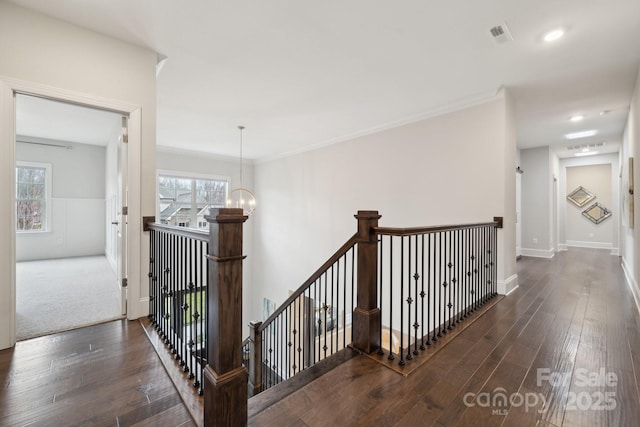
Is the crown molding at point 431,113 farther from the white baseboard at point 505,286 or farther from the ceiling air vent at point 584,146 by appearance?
the ceiling air vent at point 584,146

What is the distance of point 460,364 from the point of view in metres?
1.89

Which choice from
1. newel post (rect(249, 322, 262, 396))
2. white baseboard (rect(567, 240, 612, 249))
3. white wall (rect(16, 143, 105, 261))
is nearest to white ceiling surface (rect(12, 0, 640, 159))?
newel post (rect(249, 322, 262, 396))

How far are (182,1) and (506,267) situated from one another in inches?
170

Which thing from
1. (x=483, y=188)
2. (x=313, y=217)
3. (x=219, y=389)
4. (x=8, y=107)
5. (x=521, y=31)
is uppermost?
(x=521, y=31)

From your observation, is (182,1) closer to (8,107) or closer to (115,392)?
(8,107)

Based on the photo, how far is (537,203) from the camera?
623 centimetres

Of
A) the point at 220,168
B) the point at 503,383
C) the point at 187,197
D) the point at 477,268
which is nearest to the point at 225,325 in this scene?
the point at 503,383

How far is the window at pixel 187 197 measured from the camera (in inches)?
271

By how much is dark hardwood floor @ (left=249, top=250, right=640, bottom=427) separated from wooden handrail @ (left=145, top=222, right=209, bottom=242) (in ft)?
3.17

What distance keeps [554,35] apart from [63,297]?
5678 mm

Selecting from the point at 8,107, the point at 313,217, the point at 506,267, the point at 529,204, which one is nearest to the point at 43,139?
the point at 8,107

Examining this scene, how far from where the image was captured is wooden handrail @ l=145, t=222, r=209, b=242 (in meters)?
1.41

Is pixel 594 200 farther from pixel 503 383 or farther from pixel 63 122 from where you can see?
pixel 63 122

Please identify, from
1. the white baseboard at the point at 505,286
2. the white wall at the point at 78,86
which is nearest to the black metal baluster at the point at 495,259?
the white baseboard at the point at 505,286
